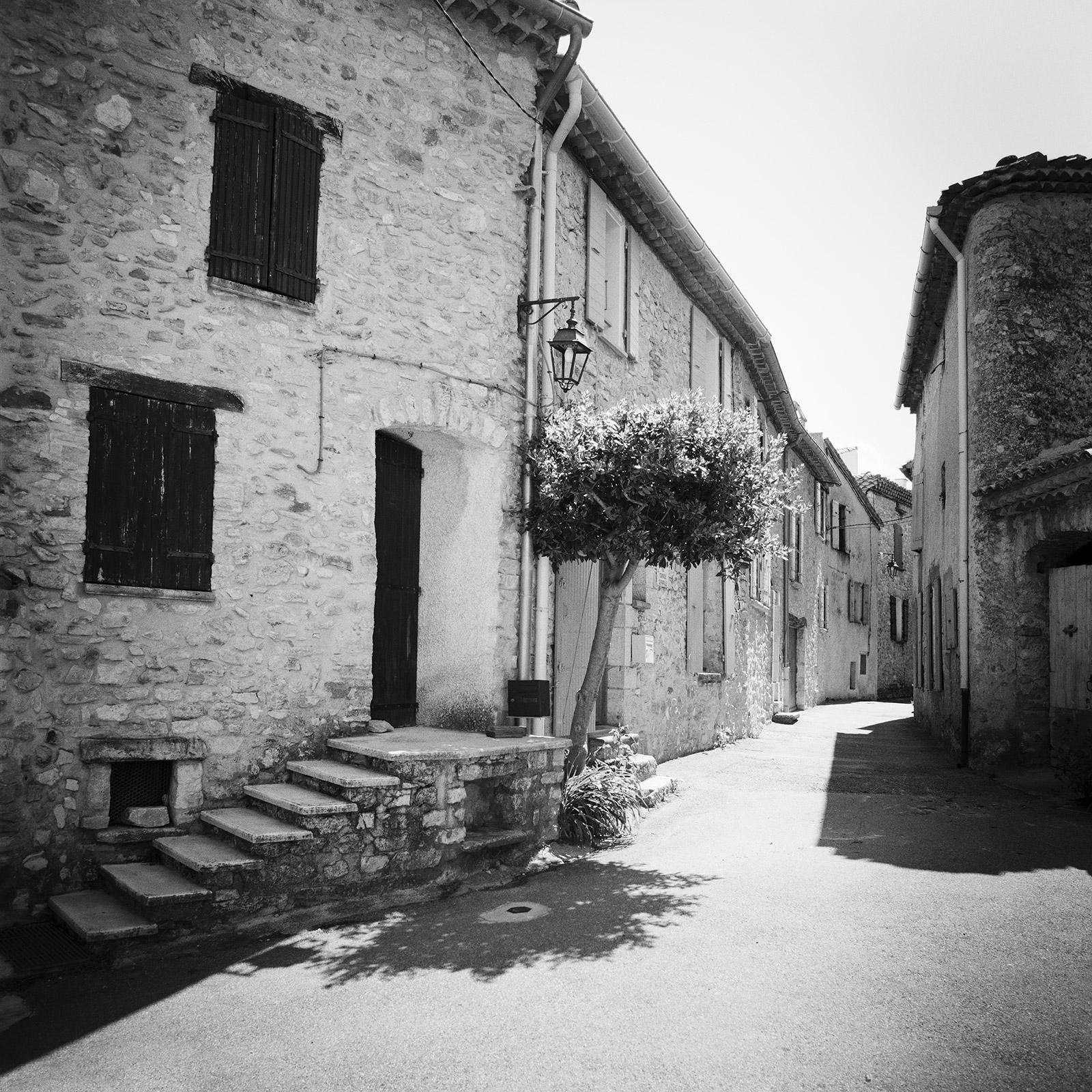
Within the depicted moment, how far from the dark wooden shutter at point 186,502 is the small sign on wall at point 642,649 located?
4.96 metres

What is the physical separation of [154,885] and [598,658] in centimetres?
363

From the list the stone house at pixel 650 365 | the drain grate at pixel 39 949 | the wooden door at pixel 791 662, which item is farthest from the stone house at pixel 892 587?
the drain grate at pixel 39 949

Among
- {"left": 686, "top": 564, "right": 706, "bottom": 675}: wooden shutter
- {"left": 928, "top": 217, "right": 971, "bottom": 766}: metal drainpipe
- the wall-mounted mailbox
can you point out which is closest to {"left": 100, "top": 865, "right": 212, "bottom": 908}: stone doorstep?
the wall-mounted mailbox

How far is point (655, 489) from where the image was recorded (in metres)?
6.71

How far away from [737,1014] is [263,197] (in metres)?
5.72

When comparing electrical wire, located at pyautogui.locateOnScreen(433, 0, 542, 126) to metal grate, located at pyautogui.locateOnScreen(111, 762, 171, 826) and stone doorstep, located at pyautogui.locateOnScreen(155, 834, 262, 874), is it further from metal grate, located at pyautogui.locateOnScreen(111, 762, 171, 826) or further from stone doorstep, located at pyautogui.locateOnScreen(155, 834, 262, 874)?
stone doorstep, located at pyautogui.locateOnScreen(155, 834, 262, 874)

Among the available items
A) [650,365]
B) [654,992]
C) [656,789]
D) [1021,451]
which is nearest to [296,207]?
[650,365]

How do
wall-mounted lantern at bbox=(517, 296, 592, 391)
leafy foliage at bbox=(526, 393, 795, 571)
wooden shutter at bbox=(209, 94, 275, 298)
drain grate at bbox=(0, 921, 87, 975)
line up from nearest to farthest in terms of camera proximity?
1. drain grate at bbox=(0, 921, 87, 975)
2. wooden shutter at bbox=(209, 94, 275, 298)
3. leafy foliage at bbox=(526, 393, 795, 571)
4. wall-mounted lantern at bbox=(517, 296, 592, 391)

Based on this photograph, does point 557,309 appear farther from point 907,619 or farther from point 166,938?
point 907,619

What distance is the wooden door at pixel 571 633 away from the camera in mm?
9078

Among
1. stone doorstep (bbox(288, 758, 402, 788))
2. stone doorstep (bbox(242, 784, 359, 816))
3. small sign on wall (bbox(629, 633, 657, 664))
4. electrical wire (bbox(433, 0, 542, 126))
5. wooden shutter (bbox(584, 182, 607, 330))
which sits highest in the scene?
electrical wire (bbox(433, 0, 542, 126))

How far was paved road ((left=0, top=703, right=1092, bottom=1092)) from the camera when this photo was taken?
335 centimetres

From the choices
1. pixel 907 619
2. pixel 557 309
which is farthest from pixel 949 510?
pixel 907 619

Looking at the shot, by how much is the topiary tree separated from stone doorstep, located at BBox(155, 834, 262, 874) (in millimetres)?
3165
